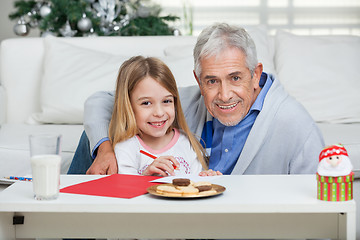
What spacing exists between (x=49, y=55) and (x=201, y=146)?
1.26 metres

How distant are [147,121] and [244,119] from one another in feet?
1.09

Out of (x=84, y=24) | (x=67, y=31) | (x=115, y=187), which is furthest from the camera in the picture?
(x=67, y=31)

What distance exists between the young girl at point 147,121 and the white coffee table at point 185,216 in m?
0.56

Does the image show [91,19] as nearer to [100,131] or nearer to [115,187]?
[100,131]

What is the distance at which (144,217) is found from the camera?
1084mm

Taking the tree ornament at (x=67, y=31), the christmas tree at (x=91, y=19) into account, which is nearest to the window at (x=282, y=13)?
the christmas tree at (x=91, y=19)

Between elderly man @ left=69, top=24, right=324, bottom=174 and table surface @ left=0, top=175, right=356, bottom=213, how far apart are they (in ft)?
1.55

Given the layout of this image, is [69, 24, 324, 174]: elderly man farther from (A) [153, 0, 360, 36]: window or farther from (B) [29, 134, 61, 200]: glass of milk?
(A) [153, 0, 360, 36]: window

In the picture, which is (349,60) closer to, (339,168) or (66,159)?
(66,159)

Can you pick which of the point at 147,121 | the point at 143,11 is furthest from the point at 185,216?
the point at 143,11

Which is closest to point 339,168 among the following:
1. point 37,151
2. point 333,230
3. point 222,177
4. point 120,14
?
point 333,230

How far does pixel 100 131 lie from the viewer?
69.3 inches

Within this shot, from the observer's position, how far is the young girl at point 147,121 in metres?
1.71

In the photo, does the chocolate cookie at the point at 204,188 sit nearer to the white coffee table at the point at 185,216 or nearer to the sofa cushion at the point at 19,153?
the white coffee table at the point at 185,216
